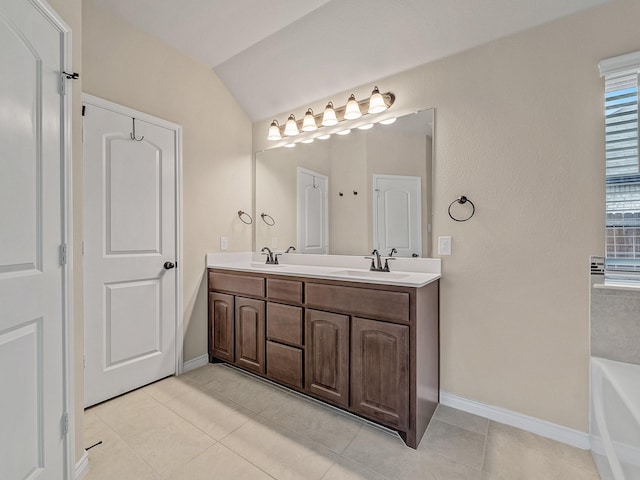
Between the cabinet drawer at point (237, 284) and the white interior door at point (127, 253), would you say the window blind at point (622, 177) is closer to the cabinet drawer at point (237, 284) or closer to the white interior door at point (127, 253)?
the cabinet drawer at point (237, 284)

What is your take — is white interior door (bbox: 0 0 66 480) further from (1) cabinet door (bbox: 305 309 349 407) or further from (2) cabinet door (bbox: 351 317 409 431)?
(2) cabinet door (bbox: 351 317 409 431)

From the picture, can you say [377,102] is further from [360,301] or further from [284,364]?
[284,364]

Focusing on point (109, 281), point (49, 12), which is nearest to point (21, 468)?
point (109, 281)

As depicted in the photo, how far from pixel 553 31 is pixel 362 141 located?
4.13 ft

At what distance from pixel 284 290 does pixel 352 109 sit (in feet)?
4.80

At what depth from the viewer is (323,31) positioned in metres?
2.15

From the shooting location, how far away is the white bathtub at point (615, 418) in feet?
3.51

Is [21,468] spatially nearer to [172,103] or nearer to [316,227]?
[316,227]

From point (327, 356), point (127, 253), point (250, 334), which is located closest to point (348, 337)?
point (327, 356)

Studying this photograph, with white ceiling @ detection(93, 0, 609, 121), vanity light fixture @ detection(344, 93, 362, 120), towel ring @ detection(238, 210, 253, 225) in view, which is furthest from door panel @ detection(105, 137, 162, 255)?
vanity light fixture @ detection(344, 93, 362, 120)

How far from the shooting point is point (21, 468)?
1.06 meters

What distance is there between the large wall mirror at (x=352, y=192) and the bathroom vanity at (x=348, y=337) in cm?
29

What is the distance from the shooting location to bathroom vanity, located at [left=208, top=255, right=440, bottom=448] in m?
1.61

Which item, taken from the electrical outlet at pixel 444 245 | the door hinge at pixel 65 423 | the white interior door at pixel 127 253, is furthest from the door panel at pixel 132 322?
the electrical outlet at pixel 444 245
